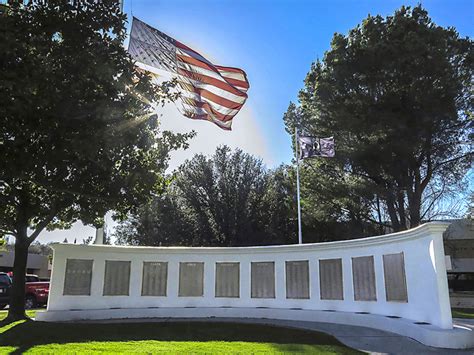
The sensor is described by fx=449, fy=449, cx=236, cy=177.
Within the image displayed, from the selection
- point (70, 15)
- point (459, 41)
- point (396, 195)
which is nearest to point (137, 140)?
point (70, 15)

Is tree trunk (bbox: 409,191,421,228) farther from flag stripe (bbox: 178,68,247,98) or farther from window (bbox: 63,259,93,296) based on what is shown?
window (bbox: 63,259,93,296)

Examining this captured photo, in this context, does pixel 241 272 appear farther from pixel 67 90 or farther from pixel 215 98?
pixel 67 90

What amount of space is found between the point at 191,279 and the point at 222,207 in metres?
15.9

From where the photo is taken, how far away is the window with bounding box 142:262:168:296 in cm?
1518

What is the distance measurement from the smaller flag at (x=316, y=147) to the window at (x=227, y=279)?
6.41 meters

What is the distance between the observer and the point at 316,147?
63.9ft

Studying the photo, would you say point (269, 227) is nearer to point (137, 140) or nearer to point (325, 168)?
point (325, 168)

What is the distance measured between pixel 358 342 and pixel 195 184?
2333 cm

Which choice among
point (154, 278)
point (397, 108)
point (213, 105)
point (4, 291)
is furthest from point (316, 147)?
point (4, 291)

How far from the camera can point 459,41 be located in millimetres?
22547

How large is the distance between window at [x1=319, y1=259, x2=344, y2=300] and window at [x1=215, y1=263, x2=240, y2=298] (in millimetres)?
2927

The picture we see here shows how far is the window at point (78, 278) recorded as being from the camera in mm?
14523

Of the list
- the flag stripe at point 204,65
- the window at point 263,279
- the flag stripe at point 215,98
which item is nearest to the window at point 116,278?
the window at point 263,279

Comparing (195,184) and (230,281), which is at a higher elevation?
(195,184)
